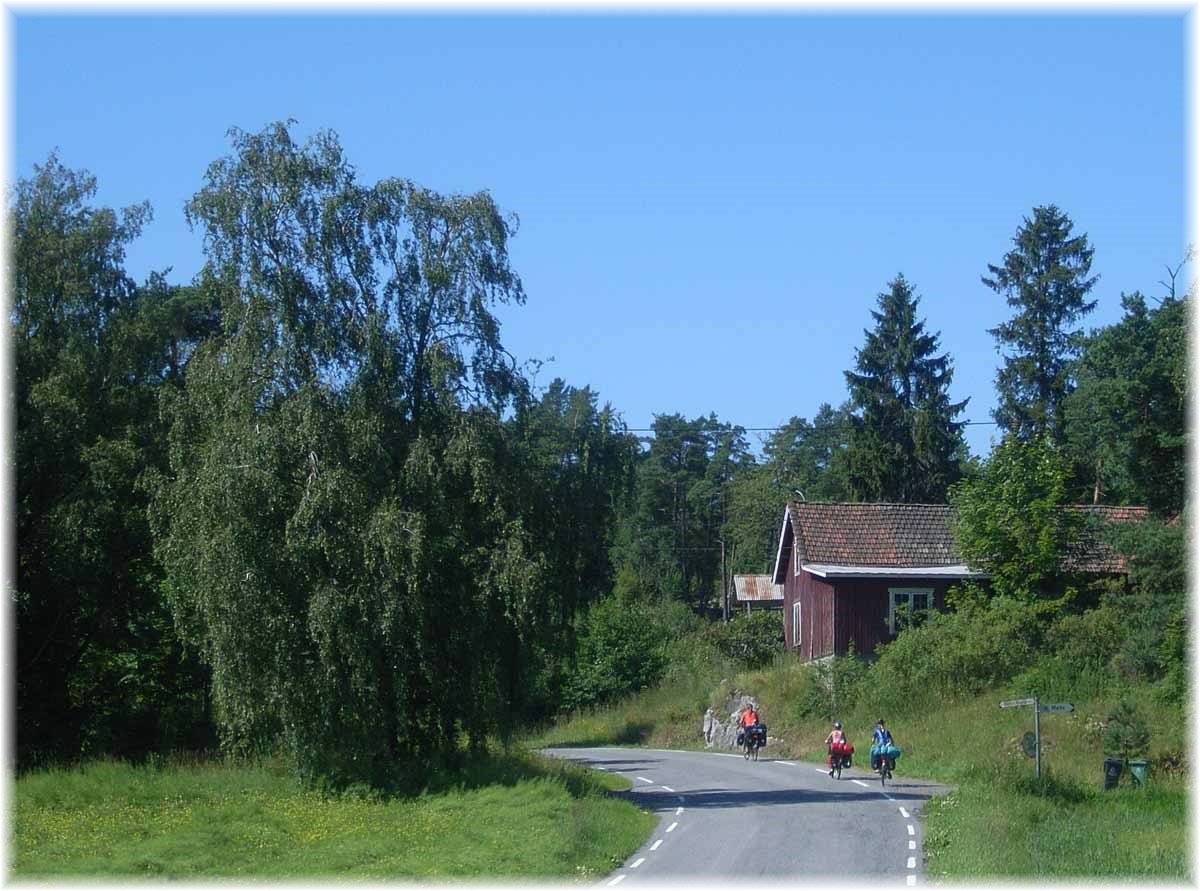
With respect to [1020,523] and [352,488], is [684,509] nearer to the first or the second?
[1020,523]

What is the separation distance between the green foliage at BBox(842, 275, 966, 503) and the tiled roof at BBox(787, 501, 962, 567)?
15.8 metres

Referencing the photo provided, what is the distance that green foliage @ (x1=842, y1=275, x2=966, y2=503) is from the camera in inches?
2650

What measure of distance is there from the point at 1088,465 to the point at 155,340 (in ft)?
154

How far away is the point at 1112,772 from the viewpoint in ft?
95.2

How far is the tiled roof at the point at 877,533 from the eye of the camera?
161ft

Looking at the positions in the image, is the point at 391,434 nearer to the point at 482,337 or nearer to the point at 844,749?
the point at 482,337

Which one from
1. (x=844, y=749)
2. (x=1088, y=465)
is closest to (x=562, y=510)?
(x=844, y=749)

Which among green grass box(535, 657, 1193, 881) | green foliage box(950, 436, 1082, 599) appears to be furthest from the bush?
green foliage box(950, 436, 1082, 599)

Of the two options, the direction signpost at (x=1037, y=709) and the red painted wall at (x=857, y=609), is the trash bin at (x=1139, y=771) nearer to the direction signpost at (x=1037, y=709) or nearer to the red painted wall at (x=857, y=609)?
the direction signpost at (x=1037, y=709)

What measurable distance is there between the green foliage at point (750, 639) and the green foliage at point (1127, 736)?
26.2m

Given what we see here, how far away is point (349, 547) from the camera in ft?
88.4

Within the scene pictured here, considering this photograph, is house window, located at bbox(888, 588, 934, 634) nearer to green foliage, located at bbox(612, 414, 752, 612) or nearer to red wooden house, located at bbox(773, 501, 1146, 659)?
red wooden house, located at bbox(773, 501, 1146, 659)

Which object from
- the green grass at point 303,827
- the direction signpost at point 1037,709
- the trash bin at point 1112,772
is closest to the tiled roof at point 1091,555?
the trash bin at point 1112,772

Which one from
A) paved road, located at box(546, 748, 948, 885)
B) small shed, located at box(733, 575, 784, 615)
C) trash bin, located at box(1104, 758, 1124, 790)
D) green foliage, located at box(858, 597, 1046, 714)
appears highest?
small shed, located at box(733, 575, 784, 615)
